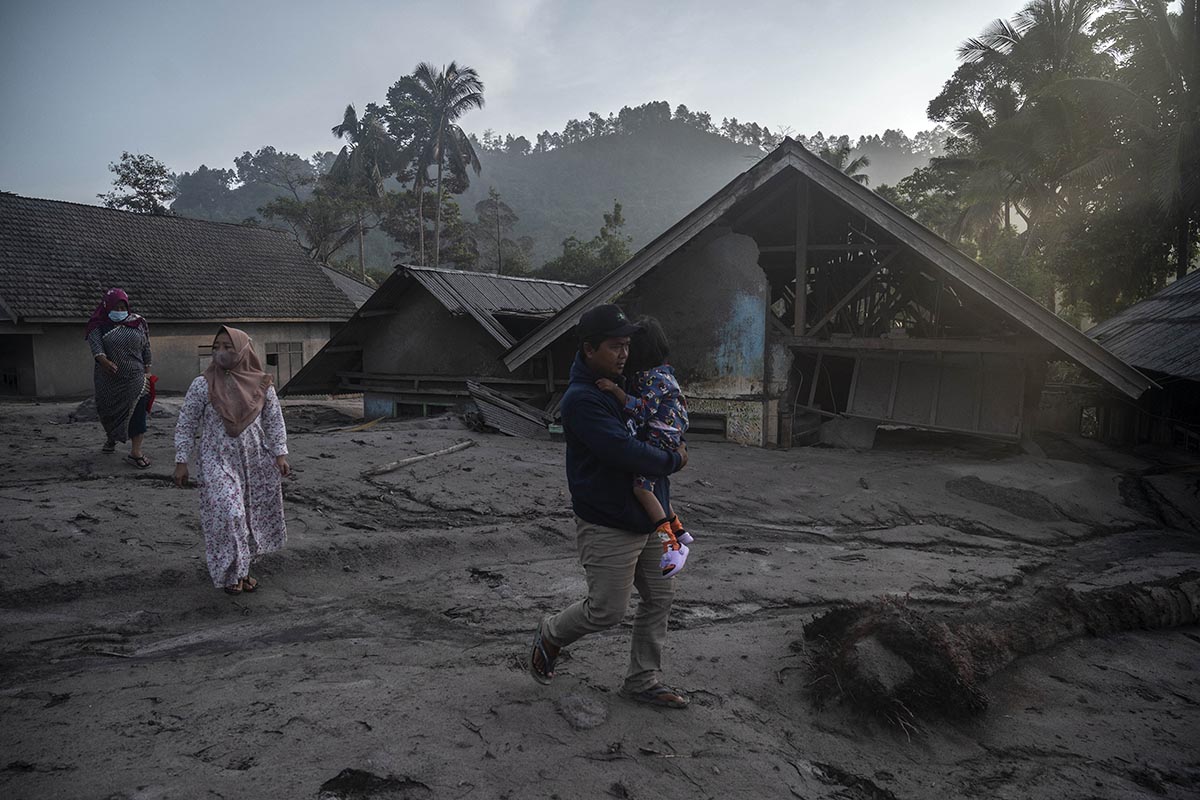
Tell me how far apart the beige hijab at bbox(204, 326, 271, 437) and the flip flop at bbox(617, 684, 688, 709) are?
124 inches

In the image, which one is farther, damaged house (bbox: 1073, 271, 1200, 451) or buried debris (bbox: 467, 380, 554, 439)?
buried debris (bbox: 467, 380, 554, 439)

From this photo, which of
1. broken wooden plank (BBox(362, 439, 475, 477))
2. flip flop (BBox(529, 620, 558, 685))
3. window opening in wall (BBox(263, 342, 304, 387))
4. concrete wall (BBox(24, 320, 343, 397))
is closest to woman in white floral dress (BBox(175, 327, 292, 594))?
flip flop (BBox(529, 620, 558, 685))

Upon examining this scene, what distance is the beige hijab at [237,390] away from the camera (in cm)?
481

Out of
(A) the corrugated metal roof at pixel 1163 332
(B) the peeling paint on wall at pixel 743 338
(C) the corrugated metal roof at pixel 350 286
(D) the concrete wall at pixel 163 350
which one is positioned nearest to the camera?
(A) the corrugated metal roof at pixel 1163 332

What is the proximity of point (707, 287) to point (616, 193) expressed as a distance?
85.5 m

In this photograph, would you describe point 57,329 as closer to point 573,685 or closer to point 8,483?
point 8,483

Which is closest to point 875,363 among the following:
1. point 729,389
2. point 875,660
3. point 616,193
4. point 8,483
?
point 729,389

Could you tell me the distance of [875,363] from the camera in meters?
11.4

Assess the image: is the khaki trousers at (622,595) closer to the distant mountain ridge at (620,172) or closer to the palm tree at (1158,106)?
the palm tree at (1158,106)

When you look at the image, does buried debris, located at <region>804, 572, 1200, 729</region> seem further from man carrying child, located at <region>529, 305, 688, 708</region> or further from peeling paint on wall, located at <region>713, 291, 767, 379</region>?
peeling paint on wall, located at <region>713, 291, 767, 379</region>

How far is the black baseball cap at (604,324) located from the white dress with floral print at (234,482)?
289cm

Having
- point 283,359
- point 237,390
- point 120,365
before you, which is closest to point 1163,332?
point 237,390

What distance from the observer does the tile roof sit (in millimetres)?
18031

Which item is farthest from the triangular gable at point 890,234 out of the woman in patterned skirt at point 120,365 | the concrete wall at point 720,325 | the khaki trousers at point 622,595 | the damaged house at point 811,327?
the khaki trousers at point 622,595
